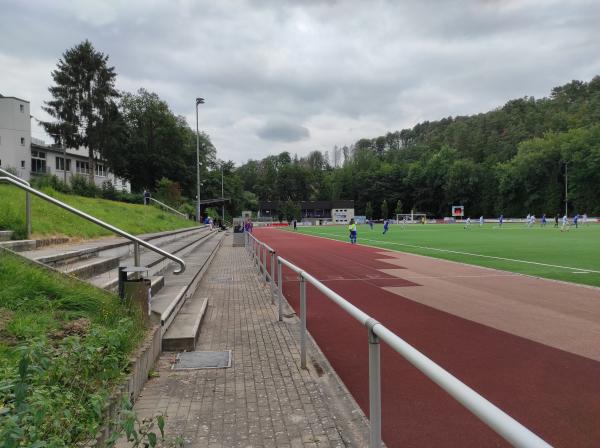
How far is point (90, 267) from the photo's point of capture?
7262 mm

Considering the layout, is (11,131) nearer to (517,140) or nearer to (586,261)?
(586,261)

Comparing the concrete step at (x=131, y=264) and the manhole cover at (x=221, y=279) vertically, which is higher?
the concrete step at (x=131, y=264)

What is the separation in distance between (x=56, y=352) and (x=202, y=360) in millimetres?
2297

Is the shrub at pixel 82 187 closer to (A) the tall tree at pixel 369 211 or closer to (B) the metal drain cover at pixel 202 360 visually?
(B) the metal drain cover at pixel 202 360

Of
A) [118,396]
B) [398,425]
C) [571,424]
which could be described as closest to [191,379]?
[118,396]

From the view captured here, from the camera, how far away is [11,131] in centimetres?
5606

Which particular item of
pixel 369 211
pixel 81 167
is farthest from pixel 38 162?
pixel 369 211

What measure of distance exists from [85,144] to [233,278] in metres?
43.9

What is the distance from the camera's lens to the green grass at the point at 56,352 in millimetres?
2203

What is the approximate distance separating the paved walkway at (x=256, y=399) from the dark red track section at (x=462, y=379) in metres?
0.32

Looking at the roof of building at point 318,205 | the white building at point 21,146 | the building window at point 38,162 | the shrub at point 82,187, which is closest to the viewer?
the shrub at point 82,187

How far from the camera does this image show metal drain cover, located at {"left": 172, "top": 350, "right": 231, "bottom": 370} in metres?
5.25

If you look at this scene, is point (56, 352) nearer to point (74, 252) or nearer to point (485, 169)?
point (74, 252)

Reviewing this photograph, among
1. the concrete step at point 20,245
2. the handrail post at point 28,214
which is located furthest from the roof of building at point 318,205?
the concrete step at point 20,245
